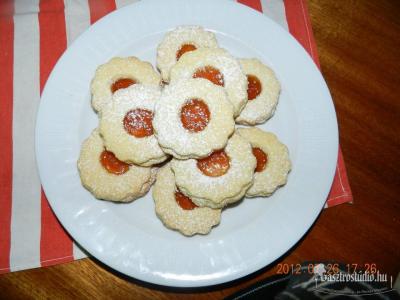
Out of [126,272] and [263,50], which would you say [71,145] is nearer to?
[126,272]

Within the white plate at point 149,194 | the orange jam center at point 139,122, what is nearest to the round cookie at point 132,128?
the orange jam center at point 139,122

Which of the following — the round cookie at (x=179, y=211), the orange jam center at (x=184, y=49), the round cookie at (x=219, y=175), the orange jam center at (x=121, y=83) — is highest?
the orange jam center at (x=184, y=49)

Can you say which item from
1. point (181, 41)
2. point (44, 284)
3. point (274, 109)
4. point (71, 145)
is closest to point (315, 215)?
point (274, 109)

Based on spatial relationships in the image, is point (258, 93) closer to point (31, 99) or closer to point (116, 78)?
point (116, 78)

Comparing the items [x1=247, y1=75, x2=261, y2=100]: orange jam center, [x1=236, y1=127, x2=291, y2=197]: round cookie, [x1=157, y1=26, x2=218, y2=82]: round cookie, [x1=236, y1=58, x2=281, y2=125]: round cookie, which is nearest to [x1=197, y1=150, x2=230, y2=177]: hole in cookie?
[x1=236, y1=127, x2=291, y2=197]: round cookie

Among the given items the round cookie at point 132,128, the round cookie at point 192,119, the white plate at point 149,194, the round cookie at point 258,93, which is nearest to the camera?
the round cookie at point 192,119

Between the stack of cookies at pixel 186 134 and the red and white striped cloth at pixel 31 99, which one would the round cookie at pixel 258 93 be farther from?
the red and white striped cloth at pixel 31 99
